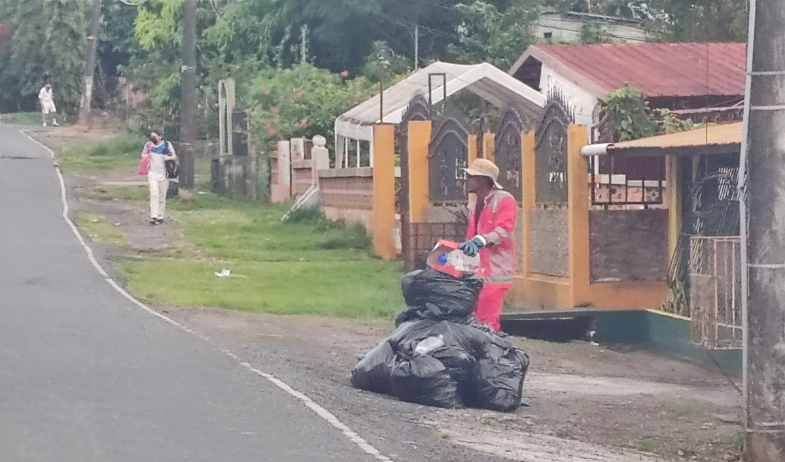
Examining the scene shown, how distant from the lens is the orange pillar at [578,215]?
13.7 metres

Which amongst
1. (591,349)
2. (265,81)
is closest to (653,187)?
(591,349)

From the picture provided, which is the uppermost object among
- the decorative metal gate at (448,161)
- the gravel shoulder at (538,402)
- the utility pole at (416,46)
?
the utility pole at (416,46)

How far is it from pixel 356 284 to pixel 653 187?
3762 millimetres

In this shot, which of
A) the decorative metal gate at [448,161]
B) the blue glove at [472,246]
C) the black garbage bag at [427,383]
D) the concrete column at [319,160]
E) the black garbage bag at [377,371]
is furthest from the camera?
the concrete column at [319,160]

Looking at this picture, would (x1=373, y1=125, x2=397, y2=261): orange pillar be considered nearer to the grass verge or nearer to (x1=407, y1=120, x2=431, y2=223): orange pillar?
the grass verge

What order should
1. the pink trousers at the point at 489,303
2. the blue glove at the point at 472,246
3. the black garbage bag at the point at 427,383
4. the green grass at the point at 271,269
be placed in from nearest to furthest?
the black garbage bag at the point at 427,383
the blue glove at the point at 472,246
the pink trousers at the point at 489,303
the green grass at the point at 271,269

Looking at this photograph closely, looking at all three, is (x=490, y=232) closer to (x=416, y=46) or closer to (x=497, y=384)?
(x=497, y=384)

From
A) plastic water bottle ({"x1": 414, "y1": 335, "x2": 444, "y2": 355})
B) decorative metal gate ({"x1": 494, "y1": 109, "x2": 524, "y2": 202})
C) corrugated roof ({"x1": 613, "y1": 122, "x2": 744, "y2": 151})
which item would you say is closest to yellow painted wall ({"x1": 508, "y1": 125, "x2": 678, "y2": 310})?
corrugated roof ({"x1": 613, "y1": 122, "x2": 744, "y2": 151})

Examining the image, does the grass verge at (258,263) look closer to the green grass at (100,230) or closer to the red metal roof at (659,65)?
the green grass at (100,230)

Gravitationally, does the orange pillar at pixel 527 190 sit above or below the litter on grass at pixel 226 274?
above

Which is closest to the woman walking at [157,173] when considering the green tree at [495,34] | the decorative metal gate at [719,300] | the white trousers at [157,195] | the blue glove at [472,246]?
the white trousers at [157,195]

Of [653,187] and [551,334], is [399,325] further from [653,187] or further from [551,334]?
[653,187]

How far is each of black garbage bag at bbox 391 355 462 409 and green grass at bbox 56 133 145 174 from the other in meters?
20.2

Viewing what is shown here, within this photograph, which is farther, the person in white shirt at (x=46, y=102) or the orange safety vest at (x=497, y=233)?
the person in white shirt at (x=46, y=102)
